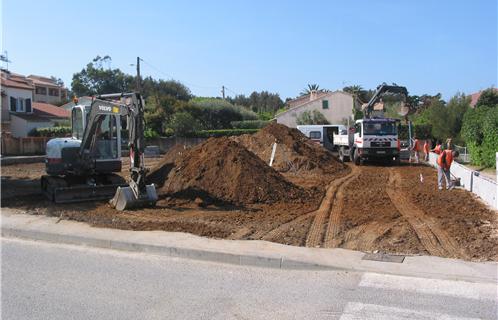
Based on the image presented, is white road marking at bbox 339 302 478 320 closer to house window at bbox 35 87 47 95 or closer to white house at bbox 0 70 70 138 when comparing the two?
white house at bbox 0 70 70 138

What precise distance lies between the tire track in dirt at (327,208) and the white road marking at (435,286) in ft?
→ 6.97

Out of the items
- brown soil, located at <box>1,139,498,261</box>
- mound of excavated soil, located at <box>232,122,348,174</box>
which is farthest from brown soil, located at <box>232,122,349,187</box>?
brown soil, located at <box>1,139,498,261</box>

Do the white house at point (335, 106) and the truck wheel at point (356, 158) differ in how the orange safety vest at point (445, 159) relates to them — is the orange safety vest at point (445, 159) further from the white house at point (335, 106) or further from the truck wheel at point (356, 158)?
the white house at point (335, 106)

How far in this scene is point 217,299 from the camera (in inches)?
243

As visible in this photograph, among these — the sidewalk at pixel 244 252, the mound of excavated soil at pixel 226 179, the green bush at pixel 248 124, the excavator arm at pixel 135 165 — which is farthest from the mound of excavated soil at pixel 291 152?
the green bush at pixel 248 124

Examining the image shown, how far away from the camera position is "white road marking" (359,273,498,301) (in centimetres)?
631

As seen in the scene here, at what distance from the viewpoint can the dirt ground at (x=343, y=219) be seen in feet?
29.4

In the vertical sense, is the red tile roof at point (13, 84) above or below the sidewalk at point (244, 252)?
above

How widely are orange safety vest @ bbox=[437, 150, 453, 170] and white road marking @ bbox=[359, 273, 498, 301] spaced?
9394mm

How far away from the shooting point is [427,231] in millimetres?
9734

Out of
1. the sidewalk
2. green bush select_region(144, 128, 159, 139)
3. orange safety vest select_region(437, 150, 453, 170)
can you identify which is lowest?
the sidewalk

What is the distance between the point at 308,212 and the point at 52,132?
4197 centimetres

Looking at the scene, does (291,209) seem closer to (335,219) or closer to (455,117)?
(335,219)

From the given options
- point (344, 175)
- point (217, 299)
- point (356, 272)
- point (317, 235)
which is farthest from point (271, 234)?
point (344, 175)
